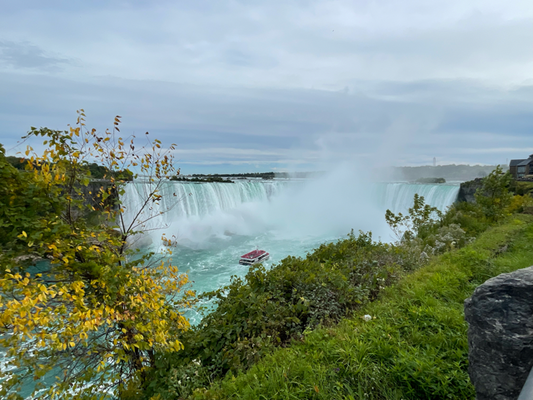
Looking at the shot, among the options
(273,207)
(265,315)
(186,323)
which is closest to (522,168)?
(273,207)

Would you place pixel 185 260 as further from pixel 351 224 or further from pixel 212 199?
pixel 351 224

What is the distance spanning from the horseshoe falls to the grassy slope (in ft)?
36.7

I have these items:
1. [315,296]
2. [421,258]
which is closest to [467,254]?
[421,258]

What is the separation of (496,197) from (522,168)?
3920cm

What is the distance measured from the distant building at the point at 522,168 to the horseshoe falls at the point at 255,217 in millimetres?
20699

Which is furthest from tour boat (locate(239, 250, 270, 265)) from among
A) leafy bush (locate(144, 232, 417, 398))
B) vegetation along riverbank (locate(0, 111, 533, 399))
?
vegetation along riverbank (locate(0, 111, 533, 399))

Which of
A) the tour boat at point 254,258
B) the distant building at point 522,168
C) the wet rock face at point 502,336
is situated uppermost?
the distant building at point 522,168

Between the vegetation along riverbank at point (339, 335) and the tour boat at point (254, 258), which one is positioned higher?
the vegetation along riverbank at point (339, 335)

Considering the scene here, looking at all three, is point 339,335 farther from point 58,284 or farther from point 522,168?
point 522,168

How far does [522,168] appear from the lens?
135ft

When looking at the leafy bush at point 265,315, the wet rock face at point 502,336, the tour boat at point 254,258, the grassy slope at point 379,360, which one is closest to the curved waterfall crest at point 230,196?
the tour boat at point 254,258

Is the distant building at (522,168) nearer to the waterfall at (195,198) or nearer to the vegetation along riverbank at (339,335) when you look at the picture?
the waterfall at (195,198)

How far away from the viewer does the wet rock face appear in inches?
69.0

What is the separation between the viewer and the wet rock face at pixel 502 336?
1.75 m
